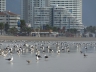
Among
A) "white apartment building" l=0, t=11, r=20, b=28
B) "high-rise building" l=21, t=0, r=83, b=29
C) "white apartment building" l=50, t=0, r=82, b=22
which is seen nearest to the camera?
"white apartment building" l=0, t=11, r=20, b=28

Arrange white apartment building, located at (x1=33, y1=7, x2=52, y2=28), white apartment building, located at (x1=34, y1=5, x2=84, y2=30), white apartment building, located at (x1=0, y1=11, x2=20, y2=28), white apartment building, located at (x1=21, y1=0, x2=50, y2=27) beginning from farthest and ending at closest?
1. white apartment building, located at (x1=21, y1=0, x2=50, y2=27)
2. white apartment building, located at (x1=33, y1=7, x2=52, y2=28)
3. white apartment building, located at (x1=34, y1=5, x2=84, y2=30)
4. white apartment building, located at (x1=0, y1=11, x2=20, y2=28)

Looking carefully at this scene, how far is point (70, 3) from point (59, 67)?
139 m

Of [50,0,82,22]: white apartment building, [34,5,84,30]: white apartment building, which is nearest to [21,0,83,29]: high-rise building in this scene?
[34,5,84,30]: white apartment building

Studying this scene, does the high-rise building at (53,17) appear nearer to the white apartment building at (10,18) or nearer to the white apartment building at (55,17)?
the white apartment building at (55,17)

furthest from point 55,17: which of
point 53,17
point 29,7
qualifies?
point 29,7

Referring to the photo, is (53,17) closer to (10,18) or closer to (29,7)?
(29,7)

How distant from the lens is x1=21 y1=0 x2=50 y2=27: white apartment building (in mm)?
156900

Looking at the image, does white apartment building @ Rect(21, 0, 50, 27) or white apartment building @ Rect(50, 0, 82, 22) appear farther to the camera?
white apartment building @ Rect(50, 0, 82, 22)

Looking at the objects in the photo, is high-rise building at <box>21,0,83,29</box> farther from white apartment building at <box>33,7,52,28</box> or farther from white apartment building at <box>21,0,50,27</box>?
white apartment building at <box>21,0,50,27</box>

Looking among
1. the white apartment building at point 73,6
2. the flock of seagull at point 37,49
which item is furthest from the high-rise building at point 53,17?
the flock of seagull at point 37,49

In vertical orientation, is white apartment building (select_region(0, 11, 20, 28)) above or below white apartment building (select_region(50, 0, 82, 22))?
below

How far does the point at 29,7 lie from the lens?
162 meters

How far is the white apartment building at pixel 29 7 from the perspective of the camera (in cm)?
15690

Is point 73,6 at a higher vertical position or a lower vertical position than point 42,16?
higher
